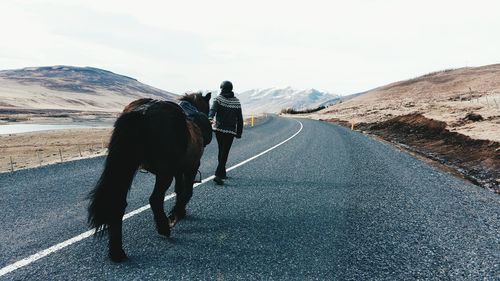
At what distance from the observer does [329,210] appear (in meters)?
5.66

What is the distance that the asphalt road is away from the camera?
350 cm

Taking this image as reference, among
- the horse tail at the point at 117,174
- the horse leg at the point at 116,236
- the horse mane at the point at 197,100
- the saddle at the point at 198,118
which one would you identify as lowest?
the horse leg at the point at 116,236

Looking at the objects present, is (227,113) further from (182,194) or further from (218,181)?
(182,194)

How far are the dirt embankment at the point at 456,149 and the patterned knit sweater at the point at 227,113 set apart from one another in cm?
640

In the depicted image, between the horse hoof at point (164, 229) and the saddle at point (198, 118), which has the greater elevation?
the saddle at point (198, 118)

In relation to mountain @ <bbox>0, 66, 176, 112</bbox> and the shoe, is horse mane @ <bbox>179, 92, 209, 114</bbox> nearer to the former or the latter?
the shoe

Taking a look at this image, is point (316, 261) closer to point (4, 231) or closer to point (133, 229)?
point (133, 229)

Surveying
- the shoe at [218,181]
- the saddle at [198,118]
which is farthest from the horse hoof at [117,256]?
the shoe at [218,181]

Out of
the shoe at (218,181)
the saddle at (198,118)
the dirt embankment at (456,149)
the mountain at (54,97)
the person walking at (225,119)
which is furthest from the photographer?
the mountain at (54,97)

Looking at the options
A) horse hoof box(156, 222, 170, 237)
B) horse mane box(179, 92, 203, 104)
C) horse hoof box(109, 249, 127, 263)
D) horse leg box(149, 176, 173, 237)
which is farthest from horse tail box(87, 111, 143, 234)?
horse mane box(179, 92, 203, 104)

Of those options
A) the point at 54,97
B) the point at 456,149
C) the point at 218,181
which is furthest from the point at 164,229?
the point at 54,97

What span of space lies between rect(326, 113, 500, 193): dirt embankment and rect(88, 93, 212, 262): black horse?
304 inches

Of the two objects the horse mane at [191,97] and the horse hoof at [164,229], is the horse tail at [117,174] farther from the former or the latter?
the horse mane at [191,97]

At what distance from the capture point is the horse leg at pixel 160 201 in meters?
4.13
